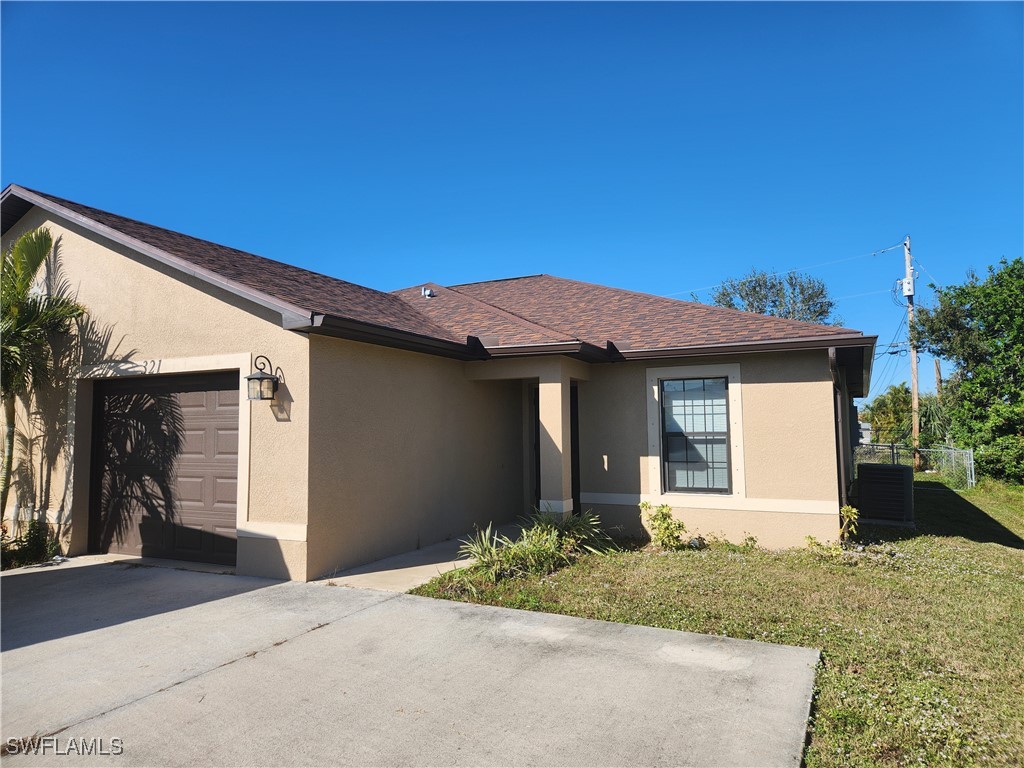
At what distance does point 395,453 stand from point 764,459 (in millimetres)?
5567

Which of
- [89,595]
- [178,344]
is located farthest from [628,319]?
[89,595]

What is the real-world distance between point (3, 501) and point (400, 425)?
20.3ft

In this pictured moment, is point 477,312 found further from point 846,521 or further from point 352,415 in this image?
point 846,521

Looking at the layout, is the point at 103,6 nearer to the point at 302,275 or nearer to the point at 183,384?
the point at 302,275

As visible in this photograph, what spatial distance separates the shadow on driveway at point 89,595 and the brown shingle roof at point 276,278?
3458mm

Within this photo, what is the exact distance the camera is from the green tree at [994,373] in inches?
710

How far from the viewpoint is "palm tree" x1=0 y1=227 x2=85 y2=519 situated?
8.12 metres

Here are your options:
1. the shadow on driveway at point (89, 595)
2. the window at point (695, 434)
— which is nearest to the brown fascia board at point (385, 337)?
the shadow on driveway at point (89, 595)

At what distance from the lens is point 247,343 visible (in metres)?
7.43

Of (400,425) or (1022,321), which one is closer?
(400,425)

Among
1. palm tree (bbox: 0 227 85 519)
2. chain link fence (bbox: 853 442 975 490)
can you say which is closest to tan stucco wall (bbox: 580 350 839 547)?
chain link fence (bbox: 853 442 975 490)

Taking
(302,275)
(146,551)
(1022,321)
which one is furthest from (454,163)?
(1022,321)

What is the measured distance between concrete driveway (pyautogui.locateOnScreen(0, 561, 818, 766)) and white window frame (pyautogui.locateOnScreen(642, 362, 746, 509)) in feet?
14.0

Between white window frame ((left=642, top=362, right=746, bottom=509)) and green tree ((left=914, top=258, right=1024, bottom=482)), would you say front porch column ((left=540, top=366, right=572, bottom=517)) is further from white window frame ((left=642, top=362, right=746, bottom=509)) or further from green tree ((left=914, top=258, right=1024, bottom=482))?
green tree ((left=914, top=258, right=1024, bottom=482))
